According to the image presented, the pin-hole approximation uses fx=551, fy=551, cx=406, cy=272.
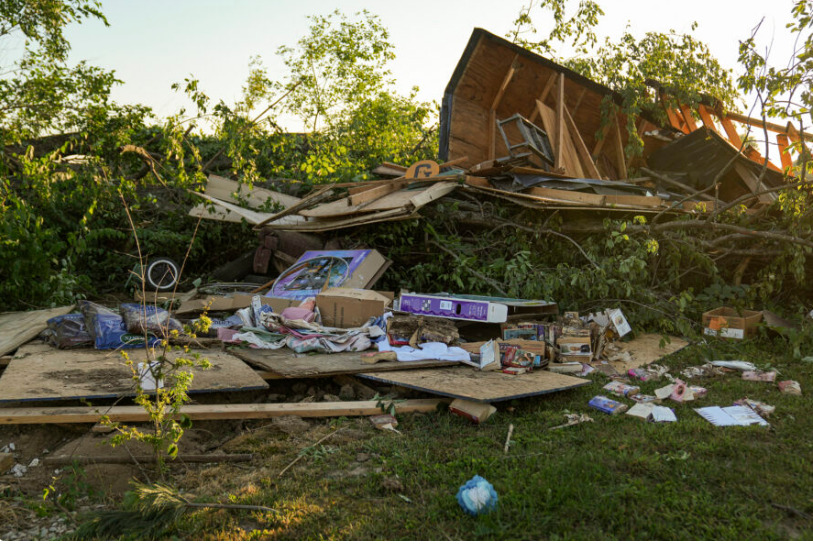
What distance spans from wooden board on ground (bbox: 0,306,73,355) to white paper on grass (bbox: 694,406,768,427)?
4991 millimetres

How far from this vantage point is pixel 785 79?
508cm

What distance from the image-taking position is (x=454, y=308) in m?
4.86

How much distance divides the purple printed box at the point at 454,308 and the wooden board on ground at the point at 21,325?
310cm

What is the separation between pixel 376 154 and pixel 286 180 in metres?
3.02

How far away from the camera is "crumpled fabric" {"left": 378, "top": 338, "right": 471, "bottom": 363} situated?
431cm

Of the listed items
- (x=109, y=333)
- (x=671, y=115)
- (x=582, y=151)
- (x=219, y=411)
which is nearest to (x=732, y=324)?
(x=582, y=151)

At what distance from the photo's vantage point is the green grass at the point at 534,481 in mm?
2168

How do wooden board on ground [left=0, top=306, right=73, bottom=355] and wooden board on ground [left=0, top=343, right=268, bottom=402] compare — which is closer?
wooden board on ground [left=0, top=343, right=268, bottom=402]

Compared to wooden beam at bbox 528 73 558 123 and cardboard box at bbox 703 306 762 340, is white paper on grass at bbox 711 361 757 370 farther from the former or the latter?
wooden beam at bbox 528 73 558 123

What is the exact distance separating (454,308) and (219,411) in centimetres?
222

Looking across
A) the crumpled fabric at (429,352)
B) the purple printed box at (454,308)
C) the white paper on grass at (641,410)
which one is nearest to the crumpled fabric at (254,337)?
the crumpled fabric at (429,352)

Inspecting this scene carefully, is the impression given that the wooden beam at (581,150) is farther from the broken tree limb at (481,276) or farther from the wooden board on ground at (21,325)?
the wooden board on ground at (21,325)

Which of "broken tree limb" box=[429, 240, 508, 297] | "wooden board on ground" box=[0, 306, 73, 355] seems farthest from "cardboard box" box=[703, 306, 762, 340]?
"wooden board on ground" box=[0, 306, 73, 355]

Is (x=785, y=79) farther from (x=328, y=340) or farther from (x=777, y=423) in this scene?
(x=328, y=340)
